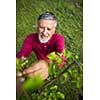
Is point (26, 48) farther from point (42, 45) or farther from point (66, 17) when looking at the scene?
point (66, 17)

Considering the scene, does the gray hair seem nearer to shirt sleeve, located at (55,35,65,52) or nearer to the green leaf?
shirt sleeve, located at (55,35,65,52)

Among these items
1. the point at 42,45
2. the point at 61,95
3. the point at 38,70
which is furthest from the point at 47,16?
the point at 61,95

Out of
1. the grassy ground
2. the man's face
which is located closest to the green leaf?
the grassy ground

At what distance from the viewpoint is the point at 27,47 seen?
2.34 metres

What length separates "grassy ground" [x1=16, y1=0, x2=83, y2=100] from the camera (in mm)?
2340

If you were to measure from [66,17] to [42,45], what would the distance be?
0.87ft

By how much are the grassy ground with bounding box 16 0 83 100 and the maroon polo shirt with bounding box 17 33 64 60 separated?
0.12 feet

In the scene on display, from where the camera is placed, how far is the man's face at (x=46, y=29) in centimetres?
234

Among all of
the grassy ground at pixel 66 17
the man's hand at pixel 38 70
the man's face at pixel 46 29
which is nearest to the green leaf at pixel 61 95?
the man's hand at pixel 38 70

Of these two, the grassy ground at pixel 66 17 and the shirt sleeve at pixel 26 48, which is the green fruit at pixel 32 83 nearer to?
the shirt sleeve at pixel 26 48

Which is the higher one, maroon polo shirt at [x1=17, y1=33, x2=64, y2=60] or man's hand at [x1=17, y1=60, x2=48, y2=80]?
maroon polo shirt at [x1=17, y1=33, x2=64, y2=60]
